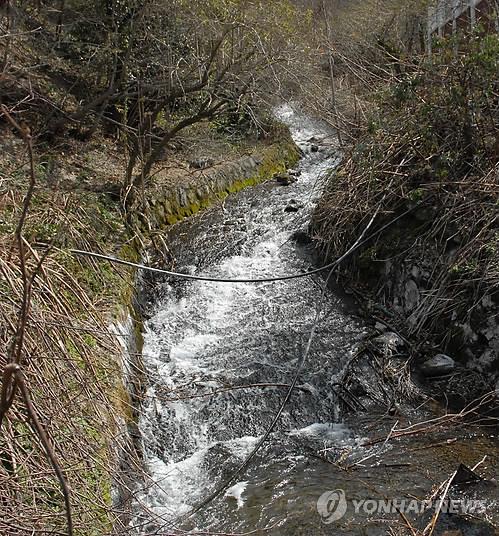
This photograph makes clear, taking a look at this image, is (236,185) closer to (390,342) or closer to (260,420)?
(390,342)

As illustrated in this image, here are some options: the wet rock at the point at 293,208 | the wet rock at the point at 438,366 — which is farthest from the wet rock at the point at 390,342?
the wet rock at the point at 293,208

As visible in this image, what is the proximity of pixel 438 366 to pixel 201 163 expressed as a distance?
608 cm

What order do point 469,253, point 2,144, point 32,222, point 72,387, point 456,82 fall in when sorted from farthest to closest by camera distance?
point 2,144, point 456,82, point 469,253, point 32,222, point 72,387

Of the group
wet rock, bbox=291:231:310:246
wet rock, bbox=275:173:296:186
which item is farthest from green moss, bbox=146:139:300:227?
wet rock, bbox=291:231:310:246

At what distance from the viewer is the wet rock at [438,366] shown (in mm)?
4754

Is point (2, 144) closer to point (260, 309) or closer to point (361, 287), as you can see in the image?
point (260, 309)

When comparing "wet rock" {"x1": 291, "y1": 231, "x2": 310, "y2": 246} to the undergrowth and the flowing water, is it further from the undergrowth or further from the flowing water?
the undergrowth

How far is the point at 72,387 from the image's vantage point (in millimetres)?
2893

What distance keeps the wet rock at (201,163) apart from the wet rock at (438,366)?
5.89 meters

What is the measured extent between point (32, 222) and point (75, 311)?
1.70 m

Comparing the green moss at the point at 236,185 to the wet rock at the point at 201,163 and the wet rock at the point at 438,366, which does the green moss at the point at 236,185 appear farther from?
the wet rock at the point at 438,366

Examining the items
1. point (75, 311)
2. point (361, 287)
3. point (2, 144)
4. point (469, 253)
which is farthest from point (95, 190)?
point (469, 253)

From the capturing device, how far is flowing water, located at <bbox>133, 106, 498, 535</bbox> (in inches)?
138

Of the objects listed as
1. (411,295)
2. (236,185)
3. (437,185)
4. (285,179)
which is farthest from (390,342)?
(285,179)
